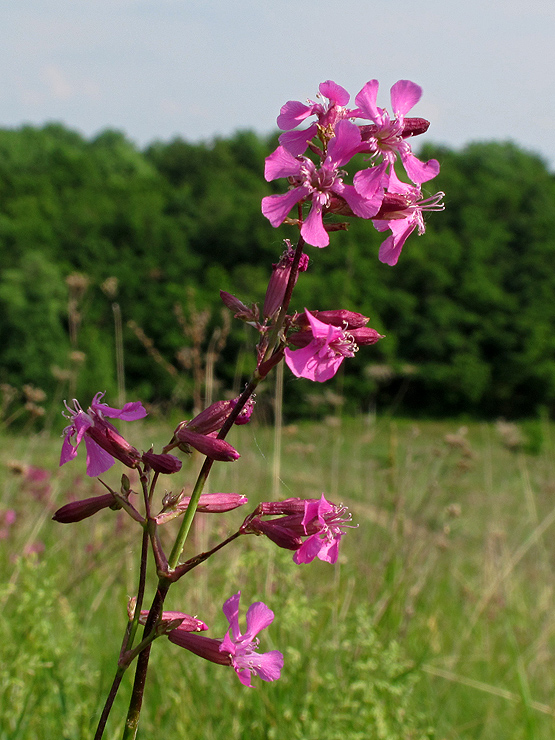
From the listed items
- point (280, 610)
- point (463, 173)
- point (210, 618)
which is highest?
point (463, 173)

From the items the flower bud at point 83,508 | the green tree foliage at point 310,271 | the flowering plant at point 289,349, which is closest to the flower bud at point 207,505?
the flowering plant at point 289,349

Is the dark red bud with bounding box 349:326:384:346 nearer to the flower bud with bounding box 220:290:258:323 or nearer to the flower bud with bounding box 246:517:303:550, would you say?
the flower bud with bounding box 220:290:258:323

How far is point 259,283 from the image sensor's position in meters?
38.8

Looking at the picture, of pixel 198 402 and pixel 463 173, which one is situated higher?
pixel 463 173

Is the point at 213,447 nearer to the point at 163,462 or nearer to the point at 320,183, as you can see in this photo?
the point at 163,462

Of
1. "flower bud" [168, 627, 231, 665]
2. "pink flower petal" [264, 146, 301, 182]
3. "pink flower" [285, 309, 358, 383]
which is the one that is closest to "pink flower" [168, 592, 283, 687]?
"flower bud" [168, 627, 231, 665]

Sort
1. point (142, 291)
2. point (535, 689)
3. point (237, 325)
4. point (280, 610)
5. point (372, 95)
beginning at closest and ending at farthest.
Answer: point (372, 95)
point (280, 610)
point (535, 689)
point (237, 325)
point (142, 291)

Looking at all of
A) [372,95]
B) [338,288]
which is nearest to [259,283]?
[338,288]

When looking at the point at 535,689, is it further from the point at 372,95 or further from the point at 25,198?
the point at 25,198

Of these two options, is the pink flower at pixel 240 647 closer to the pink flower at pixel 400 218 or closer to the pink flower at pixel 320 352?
the pink flower at pixel 320 352

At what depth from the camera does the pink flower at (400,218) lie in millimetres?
1256

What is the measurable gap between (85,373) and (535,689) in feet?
88.2

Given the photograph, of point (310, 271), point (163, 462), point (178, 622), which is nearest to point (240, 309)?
point (163, 462)

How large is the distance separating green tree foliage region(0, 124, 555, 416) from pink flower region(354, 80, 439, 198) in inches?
1334
